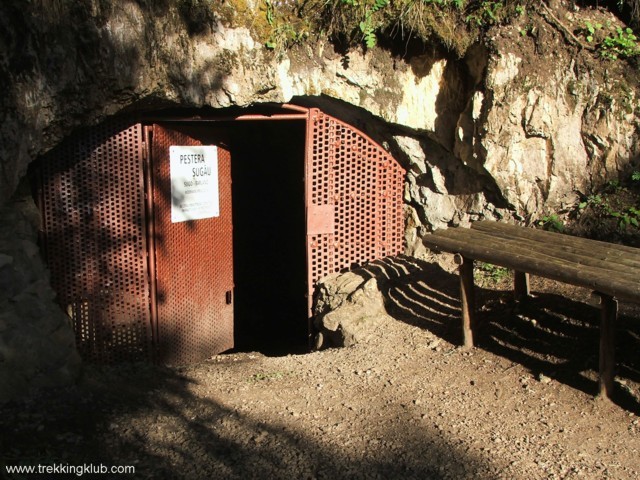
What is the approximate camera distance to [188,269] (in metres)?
7.52

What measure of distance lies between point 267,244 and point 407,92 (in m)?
3.76

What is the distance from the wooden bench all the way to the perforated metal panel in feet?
5.03

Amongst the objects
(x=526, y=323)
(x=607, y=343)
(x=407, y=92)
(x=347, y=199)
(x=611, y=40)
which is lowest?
(x=526, y=323)

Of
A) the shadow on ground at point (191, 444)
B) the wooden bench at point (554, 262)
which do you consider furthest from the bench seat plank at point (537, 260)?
the shadow on ground at point (191, 444)

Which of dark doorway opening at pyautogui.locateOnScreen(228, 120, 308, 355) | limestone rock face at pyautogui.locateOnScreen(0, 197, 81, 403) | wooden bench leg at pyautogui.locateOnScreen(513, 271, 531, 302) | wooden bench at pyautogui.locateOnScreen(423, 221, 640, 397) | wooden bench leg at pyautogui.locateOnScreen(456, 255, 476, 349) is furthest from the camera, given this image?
dark doorway opening at pyautogui.locateOnScreen(228, 120, 308, 355)

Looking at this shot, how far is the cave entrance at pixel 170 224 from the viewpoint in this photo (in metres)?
6.77

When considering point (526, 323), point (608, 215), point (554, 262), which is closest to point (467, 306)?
point (526, 323)

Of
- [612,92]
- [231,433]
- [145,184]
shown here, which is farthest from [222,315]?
[612,92]

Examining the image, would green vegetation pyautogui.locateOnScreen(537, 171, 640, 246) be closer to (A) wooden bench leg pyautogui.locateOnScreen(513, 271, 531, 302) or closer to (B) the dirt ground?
(B) the dirt ground

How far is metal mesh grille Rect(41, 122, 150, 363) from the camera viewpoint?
668cm

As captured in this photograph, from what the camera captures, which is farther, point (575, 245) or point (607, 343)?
point (575, 245)

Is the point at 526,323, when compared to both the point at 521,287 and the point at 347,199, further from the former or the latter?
the point at 347,199
